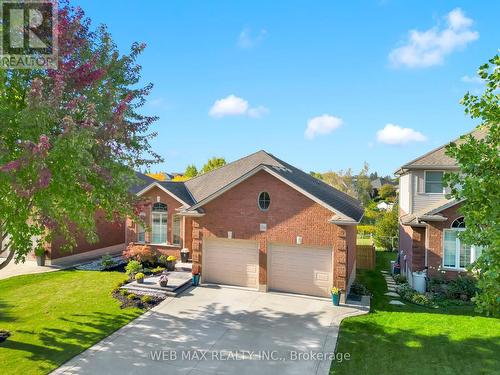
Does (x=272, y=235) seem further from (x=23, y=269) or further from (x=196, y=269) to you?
(x=23, y=269)

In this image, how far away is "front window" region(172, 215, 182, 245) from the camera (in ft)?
76.2

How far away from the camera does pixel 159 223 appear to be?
2384 cm

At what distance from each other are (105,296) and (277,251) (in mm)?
8536

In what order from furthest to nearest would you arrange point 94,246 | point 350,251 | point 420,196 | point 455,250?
point 94,246 → point 420,196 → point 350,251 → point 455,250

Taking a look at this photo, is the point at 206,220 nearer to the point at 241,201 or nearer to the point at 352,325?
the point at 241,201

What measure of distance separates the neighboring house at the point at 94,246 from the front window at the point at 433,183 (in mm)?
16708

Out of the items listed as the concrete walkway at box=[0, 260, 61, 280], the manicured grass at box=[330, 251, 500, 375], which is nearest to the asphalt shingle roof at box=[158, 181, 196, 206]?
the concrete walkway at box=[0, 260, 61, 280]

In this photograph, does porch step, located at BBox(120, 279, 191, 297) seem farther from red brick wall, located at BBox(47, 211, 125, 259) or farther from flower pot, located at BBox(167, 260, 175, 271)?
red brick wall, located at BBox(47, 211, 125, 259)

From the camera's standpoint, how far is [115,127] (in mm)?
10141

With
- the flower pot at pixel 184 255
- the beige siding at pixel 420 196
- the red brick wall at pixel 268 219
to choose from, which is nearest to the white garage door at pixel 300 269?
the red brick wall at pixel 268 219

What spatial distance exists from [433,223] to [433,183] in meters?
2.94

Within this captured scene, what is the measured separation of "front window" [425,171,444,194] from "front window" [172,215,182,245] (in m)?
15.7

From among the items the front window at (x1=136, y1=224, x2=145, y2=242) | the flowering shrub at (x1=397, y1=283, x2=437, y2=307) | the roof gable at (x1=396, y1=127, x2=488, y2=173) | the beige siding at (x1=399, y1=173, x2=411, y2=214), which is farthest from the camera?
the front window at (x1=136, y1=224, x2=145, y2=242)

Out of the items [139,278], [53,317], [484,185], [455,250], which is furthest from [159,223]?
[484,185]
